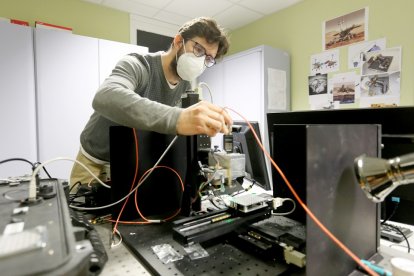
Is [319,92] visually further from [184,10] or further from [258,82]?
[184,10]

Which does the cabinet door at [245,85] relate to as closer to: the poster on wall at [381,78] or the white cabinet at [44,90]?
the poster on wall at [381,78]

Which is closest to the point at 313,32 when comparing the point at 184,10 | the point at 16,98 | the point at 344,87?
the point at 344,87

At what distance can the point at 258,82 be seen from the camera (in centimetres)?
276

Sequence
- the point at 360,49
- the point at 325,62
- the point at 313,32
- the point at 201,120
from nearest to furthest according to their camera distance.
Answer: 1. the point at 201,120
2. the point at 360,49
3. the point at 325,62
4. the point at 313,32

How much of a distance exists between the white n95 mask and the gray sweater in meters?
0.09

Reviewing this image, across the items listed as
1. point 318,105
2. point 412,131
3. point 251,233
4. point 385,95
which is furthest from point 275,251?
point 318,105

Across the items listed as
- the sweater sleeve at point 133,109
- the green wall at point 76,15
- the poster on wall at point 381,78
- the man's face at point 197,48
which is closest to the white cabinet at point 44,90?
the green wall at point 76,15

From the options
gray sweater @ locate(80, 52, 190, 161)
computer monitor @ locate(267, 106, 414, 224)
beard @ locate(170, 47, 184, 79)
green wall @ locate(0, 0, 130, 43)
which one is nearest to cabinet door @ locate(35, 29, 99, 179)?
green wall @ locate(0, 0, 130, 43)

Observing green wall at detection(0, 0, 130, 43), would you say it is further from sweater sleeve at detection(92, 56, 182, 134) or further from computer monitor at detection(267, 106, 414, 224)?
computer monitor at detection(267, 106, 414, 224)

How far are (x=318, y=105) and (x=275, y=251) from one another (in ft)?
8.01

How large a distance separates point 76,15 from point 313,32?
8.29 feet

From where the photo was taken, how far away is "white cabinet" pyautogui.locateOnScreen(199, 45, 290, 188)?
2736mm

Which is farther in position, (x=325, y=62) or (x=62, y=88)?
(x=325, y=62)

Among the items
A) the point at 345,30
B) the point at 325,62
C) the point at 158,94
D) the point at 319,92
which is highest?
the point at 345,30
